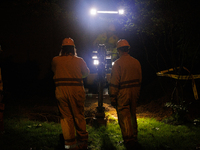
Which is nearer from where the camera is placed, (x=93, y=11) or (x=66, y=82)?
(x=66, y=82)

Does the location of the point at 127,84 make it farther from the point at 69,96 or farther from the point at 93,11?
the point at 93,11

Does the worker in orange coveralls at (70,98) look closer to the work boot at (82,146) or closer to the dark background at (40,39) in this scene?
the work boot at (82,146)

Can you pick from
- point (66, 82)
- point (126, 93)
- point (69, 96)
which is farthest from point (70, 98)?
point (126, 93)

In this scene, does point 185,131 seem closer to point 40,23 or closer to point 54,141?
point 54,141

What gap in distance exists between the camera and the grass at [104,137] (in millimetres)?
3938

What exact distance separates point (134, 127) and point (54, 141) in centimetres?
186

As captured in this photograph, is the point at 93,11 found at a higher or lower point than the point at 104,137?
higher

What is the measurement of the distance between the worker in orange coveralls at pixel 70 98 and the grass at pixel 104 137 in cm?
60

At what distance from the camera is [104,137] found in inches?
179

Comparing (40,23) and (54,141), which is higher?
(40,23)

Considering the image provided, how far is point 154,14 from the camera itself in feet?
20.8

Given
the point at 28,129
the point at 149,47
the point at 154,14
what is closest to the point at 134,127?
the point at 28,129

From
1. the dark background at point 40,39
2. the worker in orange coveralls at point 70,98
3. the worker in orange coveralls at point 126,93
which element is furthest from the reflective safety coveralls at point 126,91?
the dark background at point 40,39

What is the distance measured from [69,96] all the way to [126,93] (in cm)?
118
